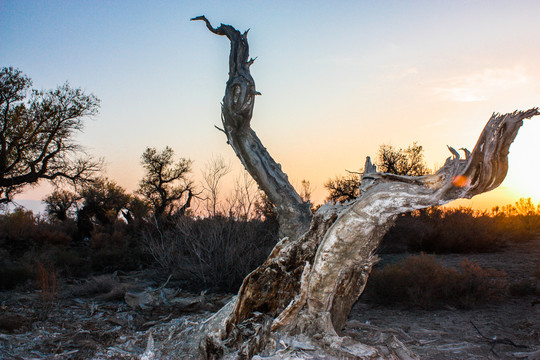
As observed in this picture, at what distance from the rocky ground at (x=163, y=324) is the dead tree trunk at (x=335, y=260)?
0.46m

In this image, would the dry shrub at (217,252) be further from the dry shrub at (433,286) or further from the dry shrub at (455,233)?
the dry shrub at (455,233)

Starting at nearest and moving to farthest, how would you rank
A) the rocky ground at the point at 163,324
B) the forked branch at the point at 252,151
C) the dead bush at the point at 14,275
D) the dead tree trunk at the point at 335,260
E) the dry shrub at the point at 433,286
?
the dead tree trunk at the point at 335,260 → the rocky ground at the point at 163,324 → the forked branch at the point at 252,151 → the dry shrub at the point at 433,286 → the dead bush at the point at 14,275

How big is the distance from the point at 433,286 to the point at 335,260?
182 inches

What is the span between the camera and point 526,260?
10.7 meters

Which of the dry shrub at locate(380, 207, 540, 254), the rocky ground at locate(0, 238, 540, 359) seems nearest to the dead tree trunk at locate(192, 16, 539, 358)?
the rocky ground at locate(0, 238, 540, 359)

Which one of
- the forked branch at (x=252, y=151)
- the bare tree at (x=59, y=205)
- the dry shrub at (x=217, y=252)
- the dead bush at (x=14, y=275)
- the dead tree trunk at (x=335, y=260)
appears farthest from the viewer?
the bare tree at (x=59, y=205)

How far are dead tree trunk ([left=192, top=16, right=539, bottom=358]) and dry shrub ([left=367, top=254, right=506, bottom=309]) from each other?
3.59m

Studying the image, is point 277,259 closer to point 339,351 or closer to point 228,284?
point 339,351

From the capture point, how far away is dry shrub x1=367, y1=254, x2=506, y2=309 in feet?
24.2

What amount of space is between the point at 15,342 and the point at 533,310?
25.4 ft

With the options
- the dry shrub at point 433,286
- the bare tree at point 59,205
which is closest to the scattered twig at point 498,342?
the dry shrub at point 433,286

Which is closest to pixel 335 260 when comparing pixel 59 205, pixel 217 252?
pixel 217 252

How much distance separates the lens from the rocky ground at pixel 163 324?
16.8 feet

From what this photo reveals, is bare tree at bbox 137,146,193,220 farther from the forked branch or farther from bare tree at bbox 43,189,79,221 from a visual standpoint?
the forked branch
